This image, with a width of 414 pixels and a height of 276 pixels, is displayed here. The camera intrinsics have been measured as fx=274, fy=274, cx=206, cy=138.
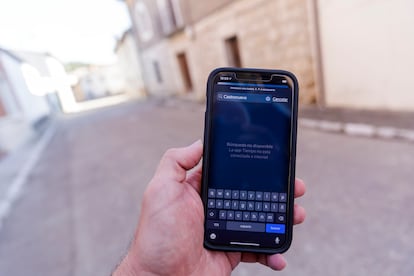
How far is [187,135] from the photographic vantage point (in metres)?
6.00

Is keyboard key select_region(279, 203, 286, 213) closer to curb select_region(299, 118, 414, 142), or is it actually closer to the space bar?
the space bar

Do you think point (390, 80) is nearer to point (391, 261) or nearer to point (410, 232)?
point (410, 232)

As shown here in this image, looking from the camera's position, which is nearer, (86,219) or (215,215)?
(215,215)

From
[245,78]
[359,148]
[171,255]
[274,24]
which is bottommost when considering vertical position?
[359,148]

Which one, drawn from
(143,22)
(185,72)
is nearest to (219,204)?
(185,72)

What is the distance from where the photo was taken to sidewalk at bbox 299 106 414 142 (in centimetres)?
387

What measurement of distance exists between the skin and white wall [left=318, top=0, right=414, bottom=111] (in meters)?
4.76

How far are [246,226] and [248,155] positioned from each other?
1.00 ft

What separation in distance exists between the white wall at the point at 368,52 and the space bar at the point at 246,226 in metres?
4.69

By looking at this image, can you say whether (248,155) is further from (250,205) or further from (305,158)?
(305,158)

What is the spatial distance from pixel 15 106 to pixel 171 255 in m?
13.1

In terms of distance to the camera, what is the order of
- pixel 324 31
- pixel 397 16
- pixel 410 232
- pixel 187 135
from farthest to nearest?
pixel 187 135
pixel 324 31
pixel 397 16
pixel 410 232

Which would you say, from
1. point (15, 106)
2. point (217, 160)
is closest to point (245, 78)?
point (217, 160)

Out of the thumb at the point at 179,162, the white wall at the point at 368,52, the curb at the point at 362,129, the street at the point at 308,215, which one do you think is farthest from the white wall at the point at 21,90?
the thumb at the point at 179,162
